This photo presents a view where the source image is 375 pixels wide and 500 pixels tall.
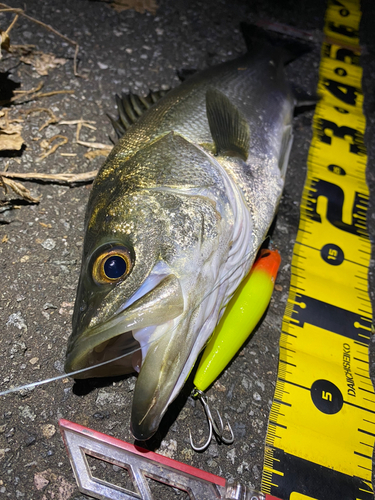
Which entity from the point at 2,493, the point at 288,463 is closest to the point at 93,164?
the point at 2,493

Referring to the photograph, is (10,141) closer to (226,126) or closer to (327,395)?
(226,126)

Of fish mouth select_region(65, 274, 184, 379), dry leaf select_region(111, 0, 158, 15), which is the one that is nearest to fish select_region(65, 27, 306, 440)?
fish mouth select_region(65, 274, 184, 379)

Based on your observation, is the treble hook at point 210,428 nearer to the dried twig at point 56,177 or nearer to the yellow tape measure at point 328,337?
the yellow tape measure at point 328,337

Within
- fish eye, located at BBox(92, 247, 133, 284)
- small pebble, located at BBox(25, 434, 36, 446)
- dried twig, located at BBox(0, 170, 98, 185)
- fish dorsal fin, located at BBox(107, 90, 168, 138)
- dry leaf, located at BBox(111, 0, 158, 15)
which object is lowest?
small pebble, located at BBox(25, 434, 36, 446)

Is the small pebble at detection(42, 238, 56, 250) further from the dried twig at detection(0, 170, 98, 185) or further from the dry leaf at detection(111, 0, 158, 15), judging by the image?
the dry leaf at detection(111, 0, 158, 15)

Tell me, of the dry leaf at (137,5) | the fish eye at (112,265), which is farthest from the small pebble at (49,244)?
Result: the dry leaf at (137,5)
